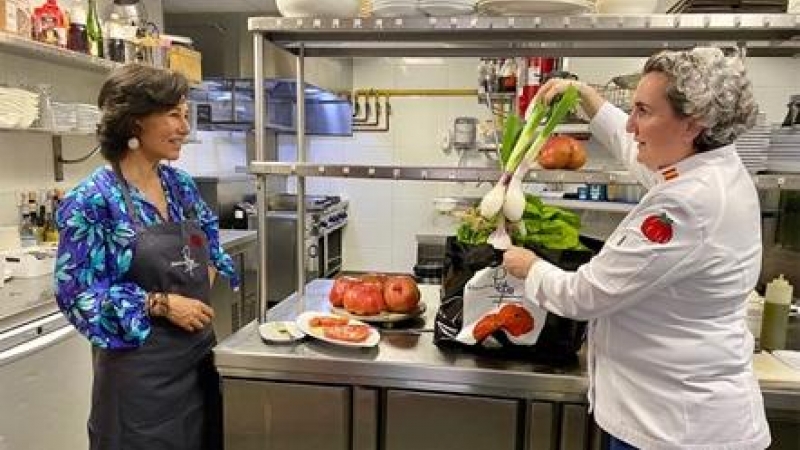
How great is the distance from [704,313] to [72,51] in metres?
2.94

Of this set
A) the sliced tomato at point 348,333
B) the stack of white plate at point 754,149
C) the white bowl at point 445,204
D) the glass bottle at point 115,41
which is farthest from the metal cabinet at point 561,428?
the white bowl at point 445,204

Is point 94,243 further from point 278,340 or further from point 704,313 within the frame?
point 704,313

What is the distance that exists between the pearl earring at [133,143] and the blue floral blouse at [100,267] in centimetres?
10

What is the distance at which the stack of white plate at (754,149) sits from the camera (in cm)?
168

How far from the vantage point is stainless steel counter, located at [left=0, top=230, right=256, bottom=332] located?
214 cm

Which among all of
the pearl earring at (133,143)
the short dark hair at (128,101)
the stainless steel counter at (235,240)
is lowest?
the stainless steel counter at (235,240)

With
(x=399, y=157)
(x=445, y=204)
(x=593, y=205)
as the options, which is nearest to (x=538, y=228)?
(x=593, y=205)

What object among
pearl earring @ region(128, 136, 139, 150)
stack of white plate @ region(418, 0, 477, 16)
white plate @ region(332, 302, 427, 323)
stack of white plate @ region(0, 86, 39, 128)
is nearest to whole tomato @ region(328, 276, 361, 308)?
white plate @ region(332, 302, 427, 323)

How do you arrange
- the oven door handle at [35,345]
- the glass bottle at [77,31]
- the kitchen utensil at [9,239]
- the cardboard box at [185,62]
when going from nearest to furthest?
the oven door handle at [35,345]
the kitchen utensil at [9,239]
the glass bottle at [77,31]
the cardboard box at [185,62]

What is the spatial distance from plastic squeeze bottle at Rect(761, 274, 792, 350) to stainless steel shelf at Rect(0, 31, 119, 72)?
2864mm

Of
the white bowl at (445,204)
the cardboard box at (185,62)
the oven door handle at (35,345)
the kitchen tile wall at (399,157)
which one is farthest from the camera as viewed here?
the kitchen tile wall at (399,157)

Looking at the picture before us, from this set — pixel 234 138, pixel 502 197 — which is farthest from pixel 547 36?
pixel 234 138

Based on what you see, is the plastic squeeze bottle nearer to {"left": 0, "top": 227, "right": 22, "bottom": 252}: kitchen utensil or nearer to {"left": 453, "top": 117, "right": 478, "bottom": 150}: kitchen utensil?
{"left": 0, "top": 227, "right": 22, "bottom": 252}: kitchen utensil

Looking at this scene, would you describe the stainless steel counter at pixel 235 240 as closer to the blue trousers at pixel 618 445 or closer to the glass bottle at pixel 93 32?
the glass bottle at pixel 93 32
